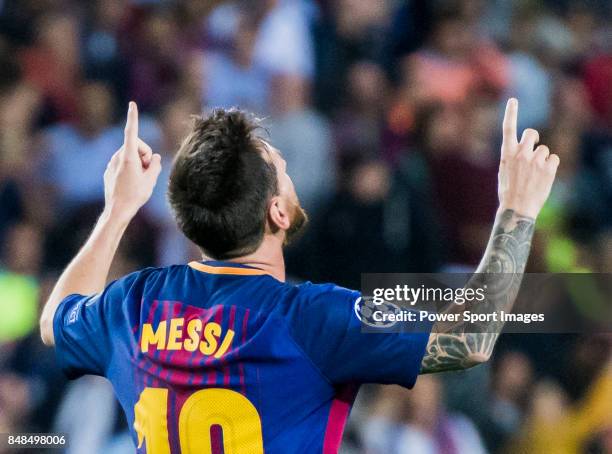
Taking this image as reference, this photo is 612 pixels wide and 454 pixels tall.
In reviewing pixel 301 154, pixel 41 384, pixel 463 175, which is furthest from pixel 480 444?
pixel 41 384

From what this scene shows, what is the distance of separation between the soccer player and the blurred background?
111 inches

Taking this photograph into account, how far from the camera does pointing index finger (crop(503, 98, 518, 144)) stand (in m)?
1.88

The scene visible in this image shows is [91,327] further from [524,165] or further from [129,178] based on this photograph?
[524,165]

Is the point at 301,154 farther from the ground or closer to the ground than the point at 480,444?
farther from the ground

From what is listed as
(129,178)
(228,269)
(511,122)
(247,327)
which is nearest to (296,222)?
→ (228,269)

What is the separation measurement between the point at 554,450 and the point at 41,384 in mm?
2633

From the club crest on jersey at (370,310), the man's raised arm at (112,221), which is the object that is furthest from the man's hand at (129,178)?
the club crest on jersey at (370,310)

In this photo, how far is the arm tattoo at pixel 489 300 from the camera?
1.94 metres

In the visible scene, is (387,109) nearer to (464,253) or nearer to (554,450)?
(464,253)

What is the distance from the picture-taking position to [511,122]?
6.19 ft

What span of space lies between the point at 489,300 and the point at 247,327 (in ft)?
1.59

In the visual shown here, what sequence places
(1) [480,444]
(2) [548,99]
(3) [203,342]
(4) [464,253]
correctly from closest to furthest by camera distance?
1. (3) [203,342]
2. (1) [480,444]
3. (4) [464,253]
4. (2) [548,99]

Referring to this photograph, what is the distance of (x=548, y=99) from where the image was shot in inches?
224

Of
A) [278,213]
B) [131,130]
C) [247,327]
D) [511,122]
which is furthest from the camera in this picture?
[131,130]
